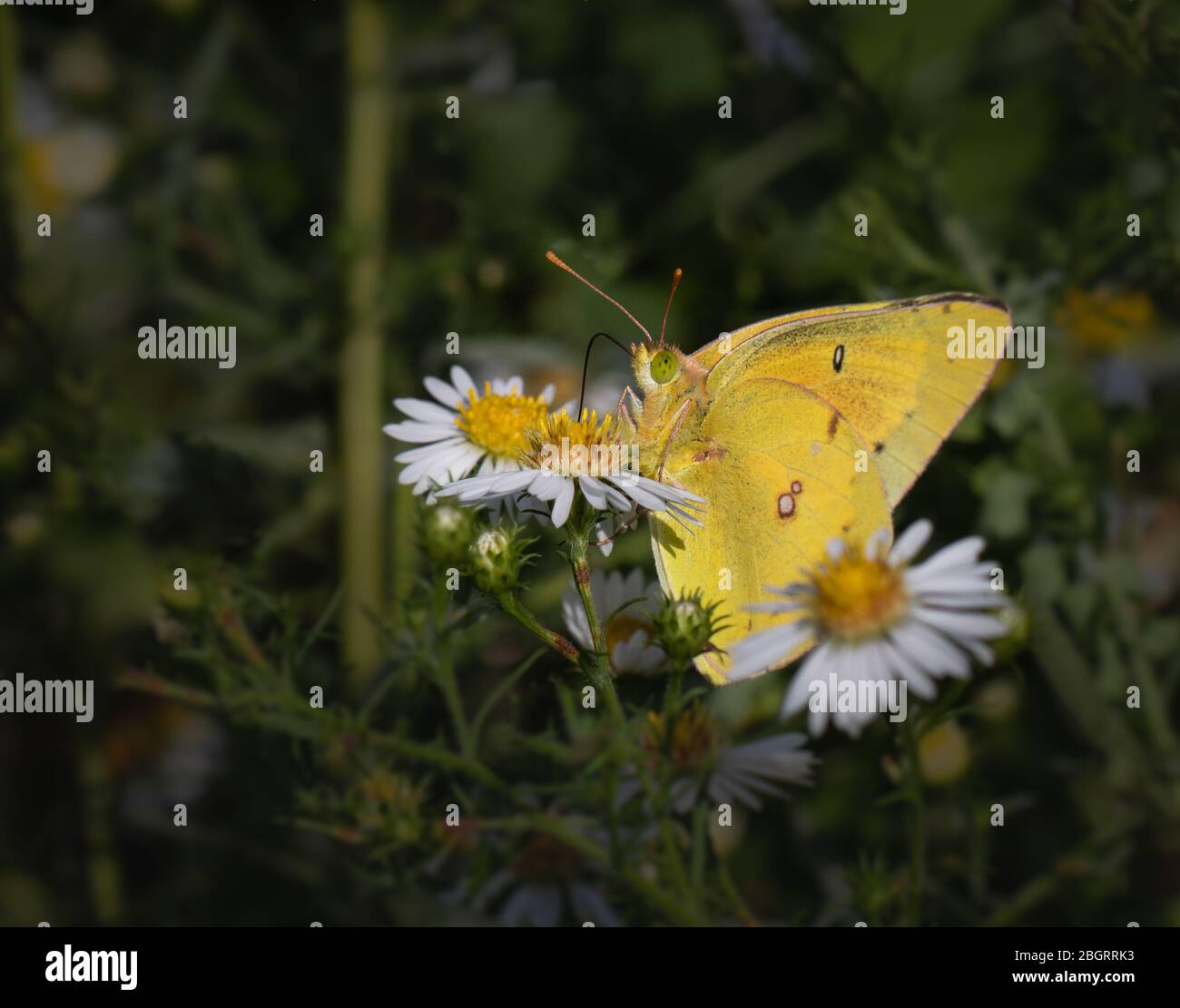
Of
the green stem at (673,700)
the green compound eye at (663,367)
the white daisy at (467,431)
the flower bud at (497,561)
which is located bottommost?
the green stem at (673,700)

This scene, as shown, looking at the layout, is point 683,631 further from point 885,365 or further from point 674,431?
point 885,365

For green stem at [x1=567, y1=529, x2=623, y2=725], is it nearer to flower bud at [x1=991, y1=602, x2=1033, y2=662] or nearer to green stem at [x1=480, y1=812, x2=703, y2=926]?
green stem at [x1=480, y1=812, x2=703, y2=926]

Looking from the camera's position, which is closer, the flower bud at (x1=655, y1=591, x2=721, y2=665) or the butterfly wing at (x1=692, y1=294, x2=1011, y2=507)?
the flower bud at (x1=655, y1=591, x2=721, y2=665)

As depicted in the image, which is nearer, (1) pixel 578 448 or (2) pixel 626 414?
(1) pixel 578 448

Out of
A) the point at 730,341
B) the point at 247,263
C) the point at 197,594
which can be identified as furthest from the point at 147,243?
the point at 730,341

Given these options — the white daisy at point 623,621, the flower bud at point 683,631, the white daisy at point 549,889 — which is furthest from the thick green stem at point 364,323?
the flower bud at point 683,631

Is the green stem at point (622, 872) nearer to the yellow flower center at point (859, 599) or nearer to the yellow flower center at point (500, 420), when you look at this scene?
the yellow flower center at point (859, 599)

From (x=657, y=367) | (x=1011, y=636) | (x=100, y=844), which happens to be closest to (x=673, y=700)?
(x=1011, y=636)

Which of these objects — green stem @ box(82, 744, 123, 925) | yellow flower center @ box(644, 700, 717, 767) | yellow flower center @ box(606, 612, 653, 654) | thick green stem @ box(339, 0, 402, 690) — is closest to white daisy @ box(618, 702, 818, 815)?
yellow flower center @ box(644, 700, 717, 767)
